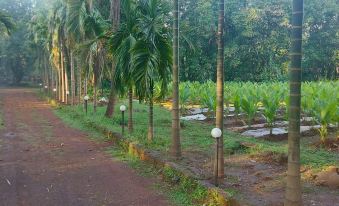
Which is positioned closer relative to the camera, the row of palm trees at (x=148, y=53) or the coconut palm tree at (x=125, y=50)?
the row of palm trees at (x=148, y=53)

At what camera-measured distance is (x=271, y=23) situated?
36.8 m

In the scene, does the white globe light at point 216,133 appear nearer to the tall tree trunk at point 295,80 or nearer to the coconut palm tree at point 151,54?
the tall tree trunk at point 295,80

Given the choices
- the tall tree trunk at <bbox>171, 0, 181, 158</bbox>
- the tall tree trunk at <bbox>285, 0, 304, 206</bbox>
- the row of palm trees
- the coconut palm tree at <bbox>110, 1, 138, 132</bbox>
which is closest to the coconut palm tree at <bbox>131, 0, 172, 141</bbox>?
the row of palm trees

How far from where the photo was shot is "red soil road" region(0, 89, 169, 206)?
6855mm

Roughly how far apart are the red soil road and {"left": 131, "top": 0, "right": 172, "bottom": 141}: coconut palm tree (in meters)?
1.93

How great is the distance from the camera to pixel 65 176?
27.5 ft

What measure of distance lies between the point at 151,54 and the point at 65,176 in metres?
3.38

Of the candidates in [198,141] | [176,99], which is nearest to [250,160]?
[176,99]

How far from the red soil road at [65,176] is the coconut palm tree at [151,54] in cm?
193

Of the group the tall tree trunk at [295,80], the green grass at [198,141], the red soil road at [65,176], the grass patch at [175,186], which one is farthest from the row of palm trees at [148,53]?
the red soil road at [65,176]

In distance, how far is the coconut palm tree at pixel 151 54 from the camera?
32.5ft

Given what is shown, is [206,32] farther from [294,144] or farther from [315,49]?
[294,144]

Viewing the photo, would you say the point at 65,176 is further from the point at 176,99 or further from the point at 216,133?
the point at 216,133

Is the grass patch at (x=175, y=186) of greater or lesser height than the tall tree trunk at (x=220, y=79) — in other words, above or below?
below
